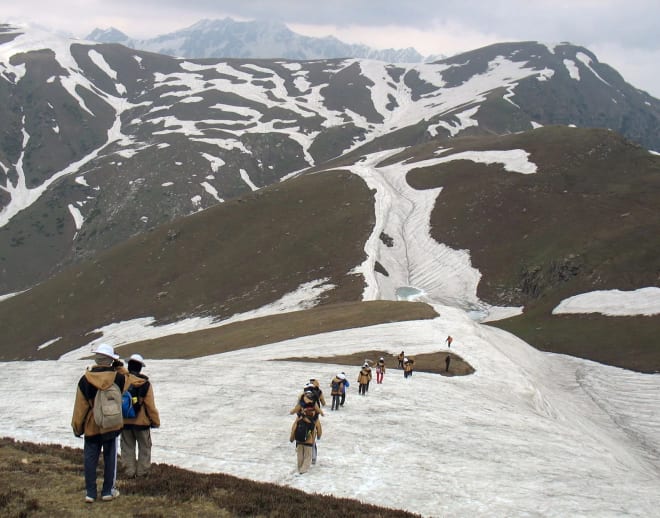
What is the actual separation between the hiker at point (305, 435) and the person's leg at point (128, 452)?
5439 millimetres

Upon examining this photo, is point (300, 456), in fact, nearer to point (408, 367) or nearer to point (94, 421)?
point (94, 421)

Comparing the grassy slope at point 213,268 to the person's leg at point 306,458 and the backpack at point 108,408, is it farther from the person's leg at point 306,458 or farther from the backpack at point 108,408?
the backpack at point 108,408

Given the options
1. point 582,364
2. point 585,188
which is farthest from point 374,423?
point 585,188

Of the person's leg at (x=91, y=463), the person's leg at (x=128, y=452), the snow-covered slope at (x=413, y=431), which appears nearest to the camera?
the person's leg at (x=91, y=463)

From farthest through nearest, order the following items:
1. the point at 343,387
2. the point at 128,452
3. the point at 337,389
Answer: the point at 343,387 < the point at 337,389 < the point at 128,452

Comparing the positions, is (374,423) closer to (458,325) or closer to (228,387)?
(228,387)

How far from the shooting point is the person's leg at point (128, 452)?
48.2ft

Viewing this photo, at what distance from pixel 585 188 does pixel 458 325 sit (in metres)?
74.3

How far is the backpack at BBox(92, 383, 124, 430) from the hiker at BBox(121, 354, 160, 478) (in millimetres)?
1273

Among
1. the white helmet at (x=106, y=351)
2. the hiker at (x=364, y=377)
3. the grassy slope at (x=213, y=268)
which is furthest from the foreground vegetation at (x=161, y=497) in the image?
the grassy slope at (x=213, y=268)

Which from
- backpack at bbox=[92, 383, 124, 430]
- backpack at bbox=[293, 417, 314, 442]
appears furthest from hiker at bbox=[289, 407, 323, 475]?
backpack at bbox=[92, 383, 124, 430]

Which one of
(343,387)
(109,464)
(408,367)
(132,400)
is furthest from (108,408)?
(408,367)

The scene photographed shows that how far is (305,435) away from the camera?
1839cm

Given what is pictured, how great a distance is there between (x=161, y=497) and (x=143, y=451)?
191cm
